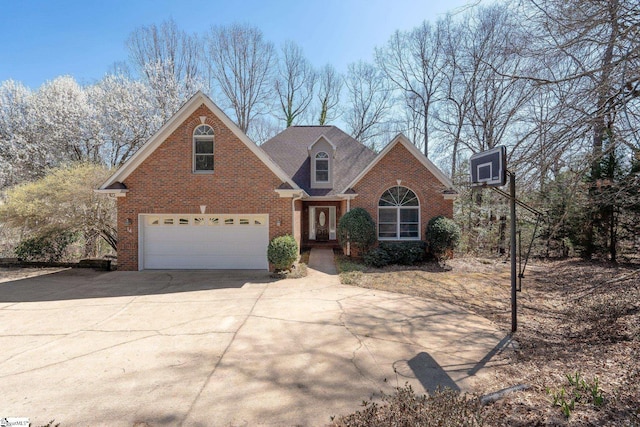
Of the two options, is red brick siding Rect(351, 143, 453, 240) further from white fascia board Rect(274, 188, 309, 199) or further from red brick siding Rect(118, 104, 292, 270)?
red brick siding Rect(118, 104, 292, 270)

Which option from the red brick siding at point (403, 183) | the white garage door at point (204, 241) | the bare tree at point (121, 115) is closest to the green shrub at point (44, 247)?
the white garage door at point (204, 241)

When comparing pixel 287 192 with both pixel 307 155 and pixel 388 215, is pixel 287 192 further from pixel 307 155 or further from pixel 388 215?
pixel 307 155

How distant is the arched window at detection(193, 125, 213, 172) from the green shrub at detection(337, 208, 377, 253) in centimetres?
571

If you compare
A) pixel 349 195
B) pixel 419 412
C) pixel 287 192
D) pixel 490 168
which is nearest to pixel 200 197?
pixel 287 192

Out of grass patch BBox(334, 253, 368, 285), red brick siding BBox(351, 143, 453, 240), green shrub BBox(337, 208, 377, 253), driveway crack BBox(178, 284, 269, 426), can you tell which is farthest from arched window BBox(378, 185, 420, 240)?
driveway crack BBox(178, 284, 269, 426)

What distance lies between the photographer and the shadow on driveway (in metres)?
8.07

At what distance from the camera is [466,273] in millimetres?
Result: 11070

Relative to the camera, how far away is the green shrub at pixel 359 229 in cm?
1205

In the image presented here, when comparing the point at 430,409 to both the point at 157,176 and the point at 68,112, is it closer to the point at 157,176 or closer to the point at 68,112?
the point at 157,176

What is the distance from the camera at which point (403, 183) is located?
12.9 metres

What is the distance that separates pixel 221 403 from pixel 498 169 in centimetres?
553

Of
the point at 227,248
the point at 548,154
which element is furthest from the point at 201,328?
the point at 548,154

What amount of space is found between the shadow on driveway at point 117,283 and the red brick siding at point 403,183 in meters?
5.47

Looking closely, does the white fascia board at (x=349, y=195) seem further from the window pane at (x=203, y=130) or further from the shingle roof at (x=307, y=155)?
the window pane at (x=203, y=130)
